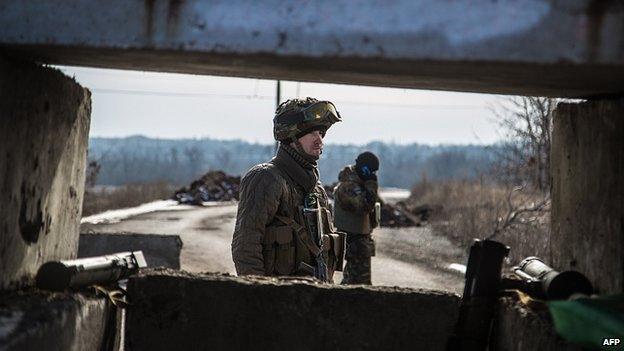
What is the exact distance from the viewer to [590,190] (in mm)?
2998

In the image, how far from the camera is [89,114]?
3.33 m

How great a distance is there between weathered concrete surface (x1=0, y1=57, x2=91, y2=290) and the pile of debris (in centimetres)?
3040

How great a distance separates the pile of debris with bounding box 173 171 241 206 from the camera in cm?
3464

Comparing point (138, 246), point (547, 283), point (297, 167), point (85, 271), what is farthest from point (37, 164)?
point (138, 246)

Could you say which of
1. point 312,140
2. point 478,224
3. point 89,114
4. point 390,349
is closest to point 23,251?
point 89,114

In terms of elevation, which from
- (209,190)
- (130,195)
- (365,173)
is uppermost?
(365,173)

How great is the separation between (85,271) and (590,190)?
1711 mm

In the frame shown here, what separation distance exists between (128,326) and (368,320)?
2.64ft

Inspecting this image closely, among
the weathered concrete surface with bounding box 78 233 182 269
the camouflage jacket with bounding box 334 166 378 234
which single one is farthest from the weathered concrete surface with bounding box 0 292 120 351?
the weathered concrete surface with bounding box 78 233 182 269

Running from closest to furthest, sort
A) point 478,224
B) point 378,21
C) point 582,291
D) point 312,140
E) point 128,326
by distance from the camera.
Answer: point 378,21, point 582,291, point 128,326, point 312,140, point 478,224

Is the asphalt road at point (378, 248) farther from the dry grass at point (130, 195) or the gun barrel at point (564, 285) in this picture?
the gun barrel at point (564, 285)

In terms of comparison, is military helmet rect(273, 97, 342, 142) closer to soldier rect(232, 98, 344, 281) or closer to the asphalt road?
soldier rect(232, 98, 344, 281)

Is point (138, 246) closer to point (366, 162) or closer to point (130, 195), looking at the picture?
point (366, 162)

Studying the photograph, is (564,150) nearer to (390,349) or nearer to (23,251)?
(390,349)
